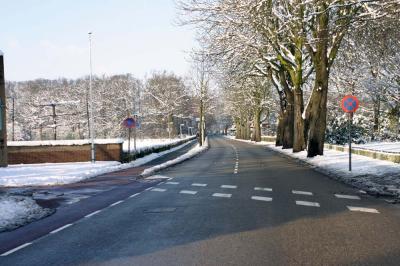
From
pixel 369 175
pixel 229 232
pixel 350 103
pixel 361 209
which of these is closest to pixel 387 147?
pixel 350 103

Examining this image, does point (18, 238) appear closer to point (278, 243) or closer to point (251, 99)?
point (278, 243)

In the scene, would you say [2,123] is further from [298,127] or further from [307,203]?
[307,203]

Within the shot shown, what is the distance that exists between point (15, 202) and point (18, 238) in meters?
A: 4.63

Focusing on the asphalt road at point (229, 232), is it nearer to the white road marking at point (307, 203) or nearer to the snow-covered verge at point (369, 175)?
the white road marking at point (307, 203)

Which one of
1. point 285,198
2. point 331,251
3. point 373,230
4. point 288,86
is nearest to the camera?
point 331,251

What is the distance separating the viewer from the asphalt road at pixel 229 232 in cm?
621

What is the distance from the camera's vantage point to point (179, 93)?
308 feet

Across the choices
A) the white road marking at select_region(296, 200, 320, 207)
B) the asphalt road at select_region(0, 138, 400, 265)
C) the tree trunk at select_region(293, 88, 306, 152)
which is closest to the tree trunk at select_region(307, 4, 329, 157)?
the tree trunk at select_region(293, 88, 306, 152)

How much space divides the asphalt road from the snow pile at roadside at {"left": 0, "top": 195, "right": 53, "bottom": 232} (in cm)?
62

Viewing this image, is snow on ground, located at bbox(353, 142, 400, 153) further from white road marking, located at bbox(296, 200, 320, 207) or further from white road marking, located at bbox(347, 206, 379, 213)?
white road marking, located at bbox(347, 206, 379, 213)

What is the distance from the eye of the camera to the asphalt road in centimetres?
621

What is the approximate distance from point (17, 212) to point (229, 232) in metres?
5.78

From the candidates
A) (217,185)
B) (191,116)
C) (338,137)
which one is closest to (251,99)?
(338,137)

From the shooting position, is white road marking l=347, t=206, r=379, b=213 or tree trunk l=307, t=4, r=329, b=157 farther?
tree trunk l=307, t=4, r=329, b=157
